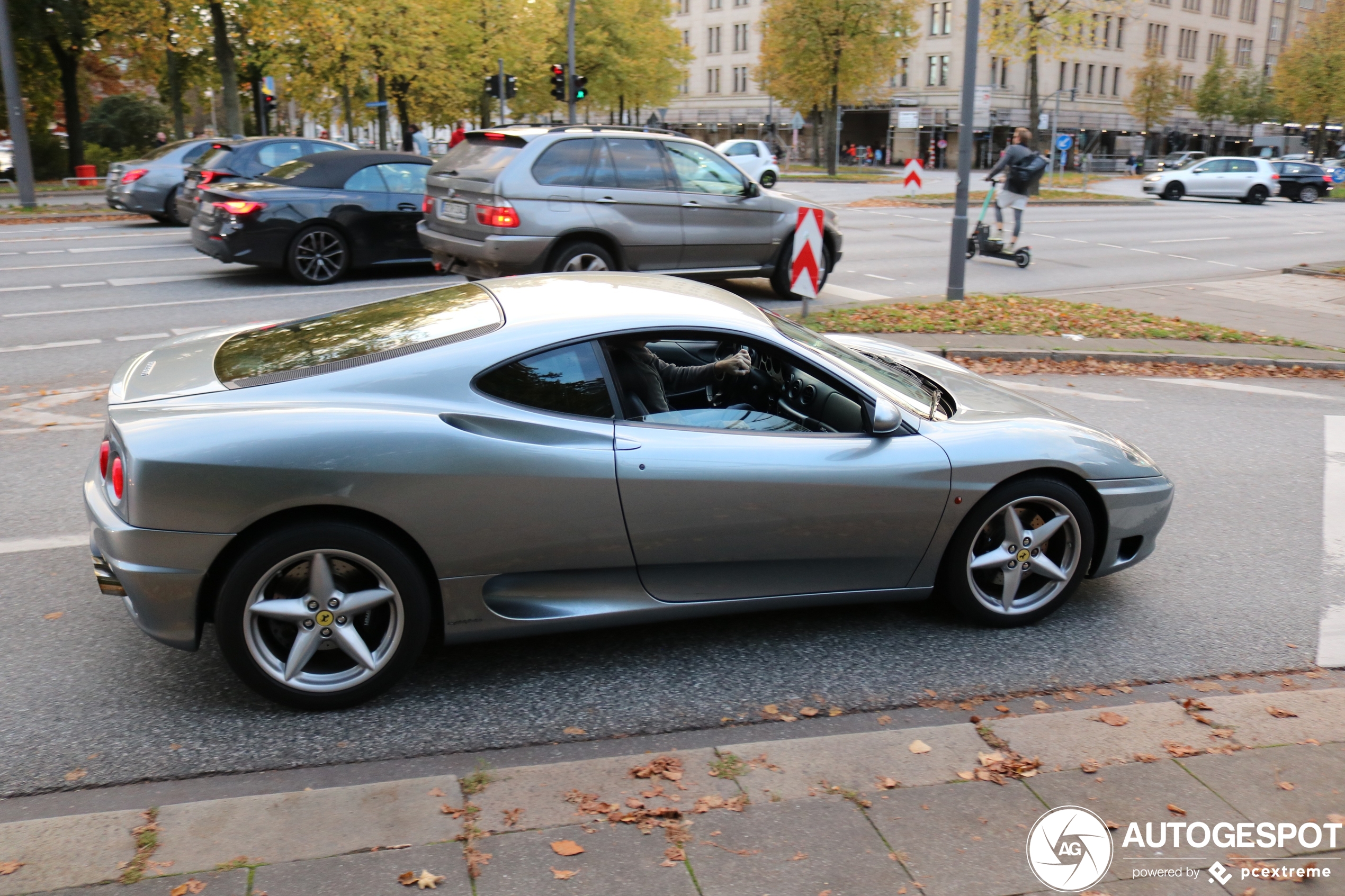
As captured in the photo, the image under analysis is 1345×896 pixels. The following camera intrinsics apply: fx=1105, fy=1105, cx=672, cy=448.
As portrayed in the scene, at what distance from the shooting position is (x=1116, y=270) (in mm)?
17000

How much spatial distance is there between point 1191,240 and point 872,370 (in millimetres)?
20545

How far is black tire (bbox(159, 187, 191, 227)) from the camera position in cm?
2005

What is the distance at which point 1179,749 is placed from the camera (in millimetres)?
3609

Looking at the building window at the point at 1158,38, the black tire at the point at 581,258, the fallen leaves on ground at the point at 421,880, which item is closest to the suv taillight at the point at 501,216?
the black tire at the point at 581,258

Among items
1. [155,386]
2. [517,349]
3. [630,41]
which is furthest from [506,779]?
[630,41]

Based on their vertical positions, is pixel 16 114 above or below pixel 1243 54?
below

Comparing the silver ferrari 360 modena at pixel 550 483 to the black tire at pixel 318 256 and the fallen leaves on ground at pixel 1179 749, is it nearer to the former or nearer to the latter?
the fallen leaves on ground at pixel 1179 749

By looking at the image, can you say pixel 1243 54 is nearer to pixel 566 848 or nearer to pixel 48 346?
pixel 48 346

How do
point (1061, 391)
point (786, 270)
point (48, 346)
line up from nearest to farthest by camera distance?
1. point (1061, 391)
2. point (48, 346)
3. point (786, 270)

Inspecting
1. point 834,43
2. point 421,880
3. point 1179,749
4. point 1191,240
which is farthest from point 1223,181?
point 421,880

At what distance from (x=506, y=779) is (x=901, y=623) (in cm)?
201

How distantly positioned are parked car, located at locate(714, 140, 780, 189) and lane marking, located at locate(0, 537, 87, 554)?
3514 cm

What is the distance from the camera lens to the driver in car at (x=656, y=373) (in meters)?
4.08

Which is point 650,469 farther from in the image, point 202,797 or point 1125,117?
point 1125,117
